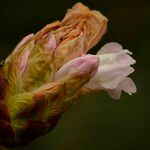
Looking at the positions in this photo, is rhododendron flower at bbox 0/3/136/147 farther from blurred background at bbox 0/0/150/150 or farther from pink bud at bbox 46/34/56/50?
blurred background at bbox 0/0/150/150

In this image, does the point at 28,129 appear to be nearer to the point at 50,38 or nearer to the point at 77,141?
the point at 50,38

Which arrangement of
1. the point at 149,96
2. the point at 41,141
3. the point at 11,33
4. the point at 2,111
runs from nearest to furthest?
the point at 2,111 → the point at 41,141 → the point at 149,96 → the point at 11,33

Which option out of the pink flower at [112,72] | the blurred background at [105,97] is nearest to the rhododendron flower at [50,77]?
the pink flower at [112,72]

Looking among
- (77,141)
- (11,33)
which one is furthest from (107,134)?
(11,33)

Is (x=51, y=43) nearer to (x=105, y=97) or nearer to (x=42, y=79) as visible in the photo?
(x=42, y=79)

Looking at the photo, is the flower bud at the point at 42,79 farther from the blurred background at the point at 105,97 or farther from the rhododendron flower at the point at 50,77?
the blurred background at the point at 105,97

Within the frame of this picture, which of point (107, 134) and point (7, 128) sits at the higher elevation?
point (7, 128)

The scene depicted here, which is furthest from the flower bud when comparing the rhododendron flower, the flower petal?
the flower petal
